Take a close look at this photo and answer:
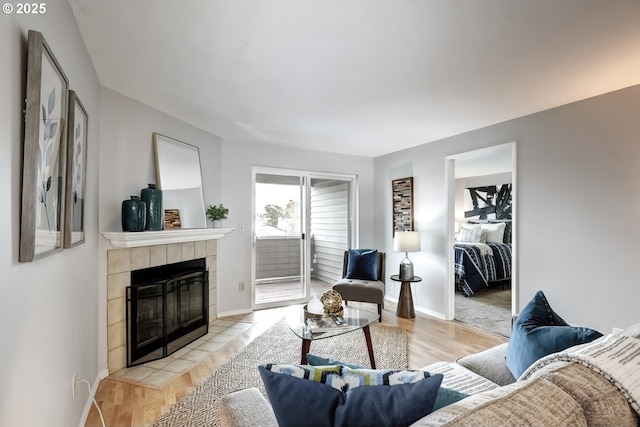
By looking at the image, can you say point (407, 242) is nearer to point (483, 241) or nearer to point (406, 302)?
point (406, 302)

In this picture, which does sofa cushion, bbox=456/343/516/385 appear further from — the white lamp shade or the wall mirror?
the wall mirror

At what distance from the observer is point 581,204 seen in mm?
2775

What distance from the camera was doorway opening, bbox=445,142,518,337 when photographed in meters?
3.88

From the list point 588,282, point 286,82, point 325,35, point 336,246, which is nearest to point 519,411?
point 325,35

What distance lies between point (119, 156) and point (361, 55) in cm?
216

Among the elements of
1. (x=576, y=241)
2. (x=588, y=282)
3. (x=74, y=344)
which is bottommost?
(x=74, y=344)

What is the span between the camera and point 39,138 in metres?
1.14

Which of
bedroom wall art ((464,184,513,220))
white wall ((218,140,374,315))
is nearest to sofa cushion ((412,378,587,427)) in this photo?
white wall ((218,140,374,315))

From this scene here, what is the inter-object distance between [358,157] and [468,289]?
2.78 metres

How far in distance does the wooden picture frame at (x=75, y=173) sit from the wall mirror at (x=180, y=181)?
1086mm

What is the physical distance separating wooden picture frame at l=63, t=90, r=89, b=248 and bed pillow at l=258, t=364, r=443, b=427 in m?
1.36

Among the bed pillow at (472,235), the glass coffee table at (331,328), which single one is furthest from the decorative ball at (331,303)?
the bed pillow at (472,235)

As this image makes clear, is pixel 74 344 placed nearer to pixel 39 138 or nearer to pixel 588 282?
pixel 39 138

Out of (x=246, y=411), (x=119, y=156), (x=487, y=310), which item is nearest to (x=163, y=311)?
(x=119, y=156)
